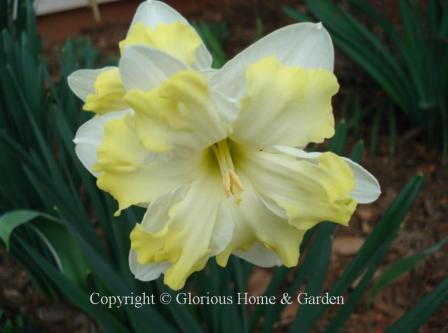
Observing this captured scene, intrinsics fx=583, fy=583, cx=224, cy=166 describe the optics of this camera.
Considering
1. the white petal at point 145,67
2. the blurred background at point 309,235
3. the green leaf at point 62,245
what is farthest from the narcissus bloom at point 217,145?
the green leaf at point 62,245

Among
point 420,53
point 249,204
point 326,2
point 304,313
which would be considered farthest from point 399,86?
point 249,204

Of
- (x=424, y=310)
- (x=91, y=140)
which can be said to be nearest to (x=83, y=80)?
(x=91, y=140)

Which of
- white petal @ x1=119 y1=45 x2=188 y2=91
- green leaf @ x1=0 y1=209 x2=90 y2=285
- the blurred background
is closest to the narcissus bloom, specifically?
white petal @ x1=119 y1=45 x2=188 y2=91

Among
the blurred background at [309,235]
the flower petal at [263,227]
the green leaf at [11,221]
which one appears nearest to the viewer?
the flower petal at [263,227]

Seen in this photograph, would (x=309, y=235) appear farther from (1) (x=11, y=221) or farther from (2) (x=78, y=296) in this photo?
(1) (x=11, y=221)

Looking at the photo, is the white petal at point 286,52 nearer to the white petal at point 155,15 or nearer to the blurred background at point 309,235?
the white petal at point 155,15

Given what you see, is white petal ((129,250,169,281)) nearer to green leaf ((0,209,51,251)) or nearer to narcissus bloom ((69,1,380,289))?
narcissus bloom ((69,1,380,289))

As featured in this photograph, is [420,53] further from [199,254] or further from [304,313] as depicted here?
[199,254]
